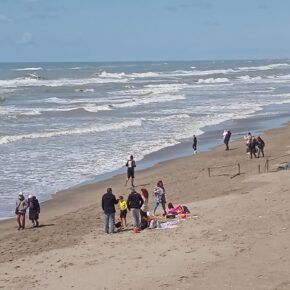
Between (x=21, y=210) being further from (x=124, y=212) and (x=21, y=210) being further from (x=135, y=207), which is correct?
(x=135, y=207)

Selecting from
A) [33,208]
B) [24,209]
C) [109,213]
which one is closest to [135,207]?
[109,213]

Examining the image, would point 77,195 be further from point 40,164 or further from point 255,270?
point 255,270

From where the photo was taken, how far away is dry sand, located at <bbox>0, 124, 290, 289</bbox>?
11.0 meters

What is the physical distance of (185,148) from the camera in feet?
102

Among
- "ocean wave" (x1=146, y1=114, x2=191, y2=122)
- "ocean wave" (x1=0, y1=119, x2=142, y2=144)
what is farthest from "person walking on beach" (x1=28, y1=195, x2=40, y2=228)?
"ocean wave" (x1=146, y1=114, x2=191, y2=122)

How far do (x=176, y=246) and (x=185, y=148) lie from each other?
1823 cm

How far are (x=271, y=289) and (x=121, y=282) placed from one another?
8.11ft

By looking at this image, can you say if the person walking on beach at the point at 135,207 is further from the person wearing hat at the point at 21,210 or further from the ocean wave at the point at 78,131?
the ocean wave at the point at 78,131

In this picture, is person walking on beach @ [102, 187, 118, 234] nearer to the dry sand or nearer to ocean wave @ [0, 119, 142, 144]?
the dry sand

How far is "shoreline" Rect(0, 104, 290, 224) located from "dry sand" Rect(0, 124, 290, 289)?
375mm

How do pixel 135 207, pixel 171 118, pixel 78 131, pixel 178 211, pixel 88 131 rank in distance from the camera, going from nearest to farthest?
pixel 135 207 < pixel 178 211 < pixel 78 131 < pixel 88 131 < pixel 171 118

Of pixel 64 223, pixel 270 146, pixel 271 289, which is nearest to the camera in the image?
pixel 271 289

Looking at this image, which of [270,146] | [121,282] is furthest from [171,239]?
[270,146]

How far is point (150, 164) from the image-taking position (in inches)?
1059
